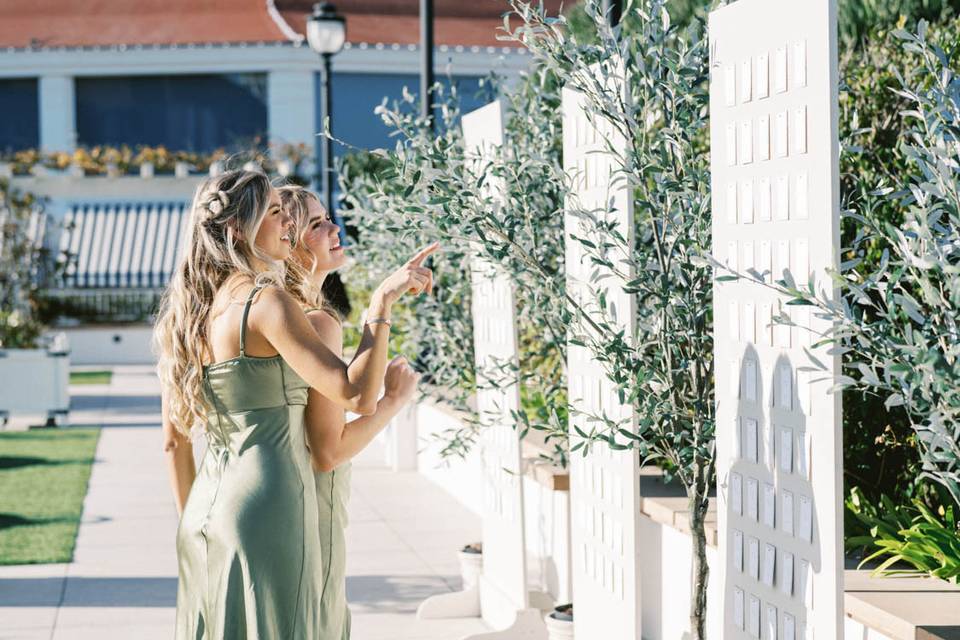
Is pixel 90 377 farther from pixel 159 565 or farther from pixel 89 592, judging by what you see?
pixel 89 592

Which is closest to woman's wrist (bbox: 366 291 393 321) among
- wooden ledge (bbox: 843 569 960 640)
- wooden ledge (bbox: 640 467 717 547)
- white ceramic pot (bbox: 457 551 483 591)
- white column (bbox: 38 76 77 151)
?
wooden ledge (bbox: 843 569 960 640)

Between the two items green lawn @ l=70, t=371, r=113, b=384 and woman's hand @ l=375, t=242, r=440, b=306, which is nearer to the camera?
woman's hand @ l=375, t=242, r=440, b=306

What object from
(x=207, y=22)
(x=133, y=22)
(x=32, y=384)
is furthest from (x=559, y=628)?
(x=133, y=22)

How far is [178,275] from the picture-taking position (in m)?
3.63

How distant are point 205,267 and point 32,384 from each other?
11803 mm

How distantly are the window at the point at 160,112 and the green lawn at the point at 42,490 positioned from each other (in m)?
15.2

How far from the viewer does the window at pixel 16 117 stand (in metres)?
28.7

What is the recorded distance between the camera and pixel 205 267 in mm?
3582

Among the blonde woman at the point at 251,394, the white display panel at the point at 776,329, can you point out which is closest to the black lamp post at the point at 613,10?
the white display panel at the point at 776,329

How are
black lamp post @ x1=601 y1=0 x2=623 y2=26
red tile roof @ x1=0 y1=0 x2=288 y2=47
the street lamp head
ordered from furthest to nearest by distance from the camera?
red tile roof @ x1=0 y1=0 x2=288 y2=47 → the street lamp head → black lamp post @ x1=601 y1=0 x2=623 y2=26

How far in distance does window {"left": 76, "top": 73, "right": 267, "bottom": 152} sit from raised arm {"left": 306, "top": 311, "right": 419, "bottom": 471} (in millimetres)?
25221

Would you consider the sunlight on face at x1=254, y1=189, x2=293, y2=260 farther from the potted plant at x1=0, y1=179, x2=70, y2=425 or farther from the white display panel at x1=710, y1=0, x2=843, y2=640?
the potted plant at x1=0, y1=179, x2=70, y2=425

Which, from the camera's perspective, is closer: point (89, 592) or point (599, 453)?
point (599, 453)

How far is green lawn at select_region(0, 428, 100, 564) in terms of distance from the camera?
809 cm
